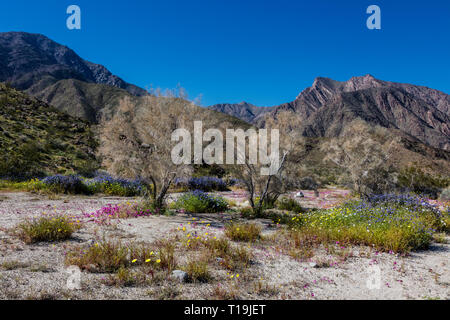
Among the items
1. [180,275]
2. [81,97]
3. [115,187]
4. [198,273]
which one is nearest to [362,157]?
[198,273]

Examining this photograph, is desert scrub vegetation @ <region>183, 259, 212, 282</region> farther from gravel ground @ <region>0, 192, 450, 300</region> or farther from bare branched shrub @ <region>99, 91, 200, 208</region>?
bare branched shrub @ <region>99, 91, 200, 208</region>

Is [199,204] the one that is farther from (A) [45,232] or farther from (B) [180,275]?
(B) [180,275]

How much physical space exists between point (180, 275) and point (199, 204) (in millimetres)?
6874

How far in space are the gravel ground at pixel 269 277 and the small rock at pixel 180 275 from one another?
9 centimetres

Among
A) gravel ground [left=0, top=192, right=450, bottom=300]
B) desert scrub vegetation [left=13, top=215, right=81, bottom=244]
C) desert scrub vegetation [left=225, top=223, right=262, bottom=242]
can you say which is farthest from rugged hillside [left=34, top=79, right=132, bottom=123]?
gravel ground [left=0, top=192, right=450, bottom=300]

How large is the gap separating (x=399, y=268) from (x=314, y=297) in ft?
7.34

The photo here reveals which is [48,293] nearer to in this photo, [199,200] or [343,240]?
[343,240]

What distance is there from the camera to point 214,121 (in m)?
10.2

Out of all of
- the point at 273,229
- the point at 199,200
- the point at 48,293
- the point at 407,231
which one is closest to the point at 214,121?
the point at 199,200

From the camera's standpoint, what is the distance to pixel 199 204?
10914 mm

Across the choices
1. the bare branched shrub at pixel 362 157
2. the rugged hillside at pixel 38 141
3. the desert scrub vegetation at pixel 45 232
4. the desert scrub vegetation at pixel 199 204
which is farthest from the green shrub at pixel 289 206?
the rugged hillside at pixel 38 141

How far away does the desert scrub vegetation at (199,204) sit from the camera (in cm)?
1088

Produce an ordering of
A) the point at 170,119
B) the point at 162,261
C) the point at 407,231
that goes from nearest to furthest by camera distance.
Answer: the point at 162,261, the point at 407,231, the point at 170,119
